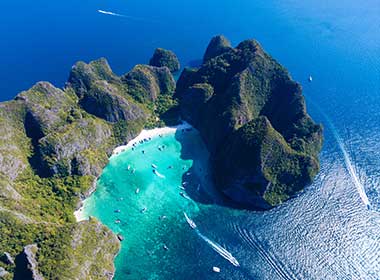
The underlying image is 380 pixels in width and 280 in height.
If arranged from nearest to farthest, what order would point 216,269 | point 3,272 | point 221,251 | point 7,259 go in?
point 3,272 < point 7,259 < point 216,269 < point 221,251

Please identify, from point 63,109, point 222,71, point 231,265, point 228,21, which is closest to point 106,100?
point 63,109

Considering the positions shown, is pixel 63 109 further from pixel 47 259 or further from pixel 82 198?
pixel 47 259

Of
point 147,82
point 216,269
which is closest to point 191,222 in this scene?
point 216,269

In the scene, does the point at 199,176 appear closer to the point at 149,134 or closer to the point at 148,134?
the point at 149,134

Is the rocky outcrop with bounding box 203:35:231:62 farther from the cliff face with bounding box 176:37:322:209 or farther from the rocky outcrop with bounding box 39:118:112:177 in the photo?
the rocky outcrop with bounding box 39:118:112:177

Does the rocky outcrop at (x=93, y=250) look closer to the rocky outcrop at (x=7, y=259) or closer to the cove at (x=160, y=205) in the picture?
the cove at (x=160, y=205)

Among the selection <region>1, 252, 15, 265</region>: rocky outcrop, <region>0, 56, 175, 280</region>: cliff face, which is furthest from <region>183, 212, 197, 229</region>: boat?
<region>1, 252, 15, 265</region>: rocky outcrop
